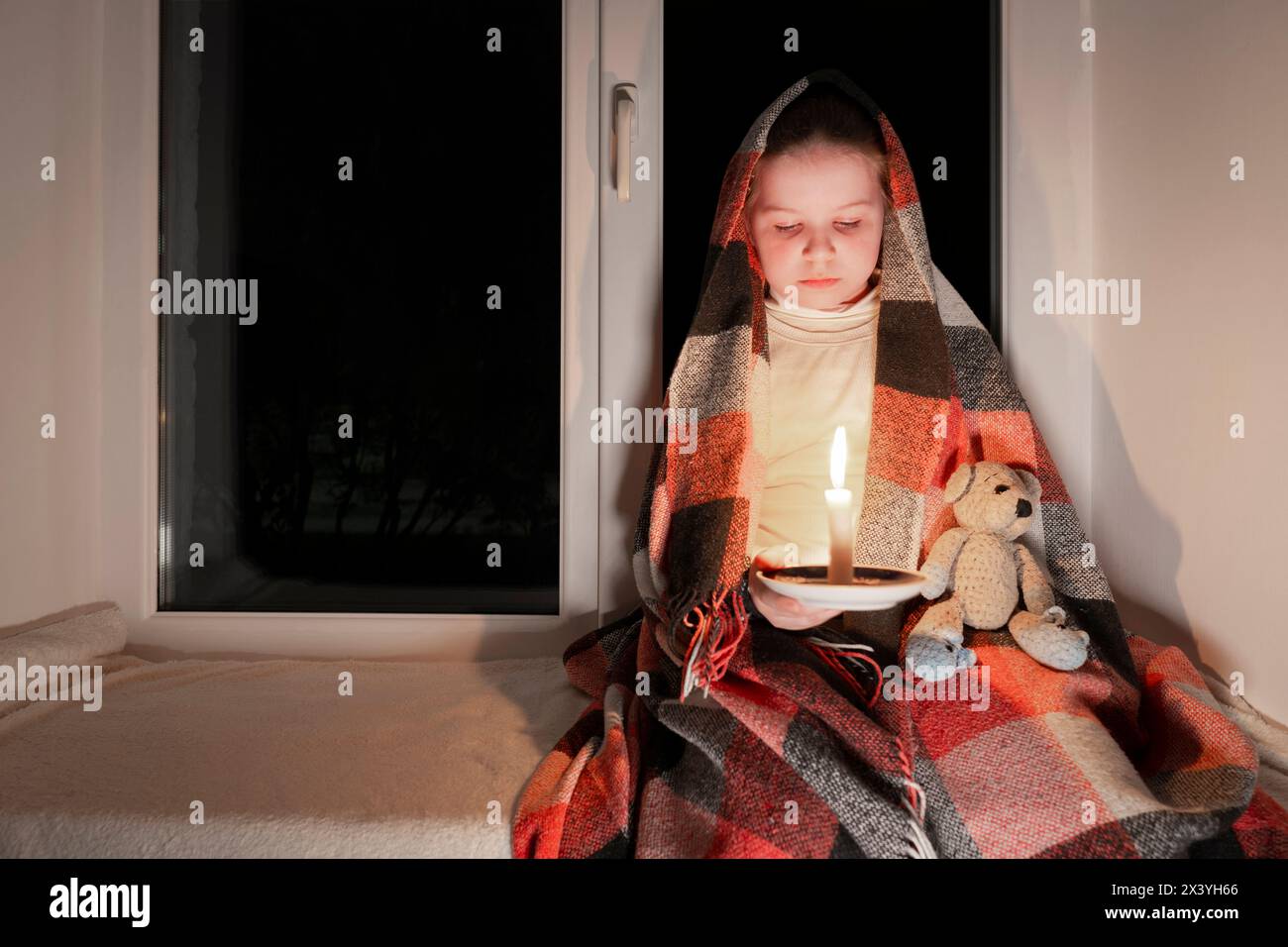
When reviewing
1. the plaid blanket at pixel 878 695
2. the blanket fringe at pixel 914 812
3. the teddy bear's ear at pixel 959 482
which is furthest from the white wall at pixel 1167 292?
the blanket fringe at pixel 914 812

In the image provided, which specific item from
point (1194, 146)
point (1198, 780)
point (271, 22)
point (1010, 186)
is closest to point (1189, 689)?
point (1198, 780)

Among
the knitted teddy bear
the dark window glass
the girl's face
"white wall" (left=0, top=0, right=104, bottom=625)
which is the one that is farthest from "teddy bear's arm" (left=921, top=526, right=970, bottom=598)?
"white wall" (left=0, top=0, right=104, bottom=625)

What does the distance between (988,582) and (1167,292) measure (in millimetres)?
504

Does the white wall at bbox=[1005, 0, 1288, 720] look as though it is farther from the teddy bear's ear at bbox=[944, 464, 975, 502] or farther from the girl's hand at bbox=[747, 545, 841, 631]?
the girl's hand at bbox=[747, 545, 841, 631]

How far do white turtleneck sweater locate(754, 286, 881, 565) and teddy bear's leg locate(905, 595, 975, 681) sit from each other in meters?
0.16

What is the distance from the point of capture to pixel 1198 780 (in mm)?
759

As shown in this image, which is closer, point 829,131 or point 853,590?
point 853,590

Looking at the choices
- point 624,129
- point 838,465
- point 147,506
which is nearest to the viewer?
point 838,465

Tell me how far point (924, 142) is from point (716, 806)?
3.50 feet

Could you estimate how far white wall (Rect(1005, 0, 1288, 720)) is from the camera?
37.2 inches

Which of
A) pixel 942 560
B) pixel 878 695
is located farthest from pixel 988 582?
pixel 878 695

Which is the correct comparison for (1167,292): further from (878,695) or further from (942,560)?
(878,695)

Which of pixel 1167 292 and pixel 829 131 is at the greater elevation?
pixel 829 131

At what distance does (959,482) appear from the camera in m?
1.03
